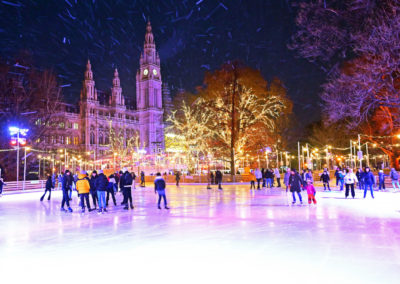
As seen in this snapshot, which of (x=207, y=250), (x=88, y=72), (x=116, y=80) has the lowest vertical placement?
(x=207, y=250)

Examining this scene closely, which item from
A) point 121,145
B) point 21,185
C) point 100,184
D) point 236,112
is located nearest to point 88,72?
point 121,145

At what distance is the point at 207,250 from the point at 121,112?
299 ft

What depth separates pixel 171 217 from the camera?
8.68 metres

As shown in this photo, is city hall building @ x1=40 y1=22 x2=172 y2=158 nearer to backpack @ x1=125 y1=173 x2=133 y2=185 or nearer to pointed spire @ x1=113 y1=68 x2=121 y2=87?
pointed spire @ x1=113 y1=68 x2=121 y2=87

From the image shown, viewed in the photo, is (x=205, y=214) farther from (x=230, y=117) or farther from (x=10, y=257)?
(x=230, y=117)

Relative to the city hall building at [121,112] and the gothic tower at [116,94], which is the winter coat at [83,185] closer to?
the city hall building at [121,112]

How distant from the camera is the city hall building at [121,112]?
269 feet

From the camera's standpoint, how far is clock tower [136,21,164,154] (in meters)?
92.7

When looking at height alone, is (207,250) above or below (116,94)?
below

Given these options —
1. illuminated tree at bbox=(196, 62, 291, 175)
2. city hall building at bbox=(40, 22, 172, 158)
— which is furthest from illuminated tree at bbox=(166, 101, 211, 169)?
city hall building at bbox=(40, 22, 172, 158)

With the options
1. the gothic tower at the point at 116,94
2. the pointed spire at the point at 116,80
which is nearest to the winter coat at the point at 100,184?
the gothic tower at the point at 116,94

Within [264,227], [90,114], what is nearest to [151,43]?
[90,114]

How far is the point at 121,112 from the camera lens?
9250cm

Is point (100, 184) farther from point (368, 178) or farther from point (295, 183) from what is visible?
point (368, 178)
